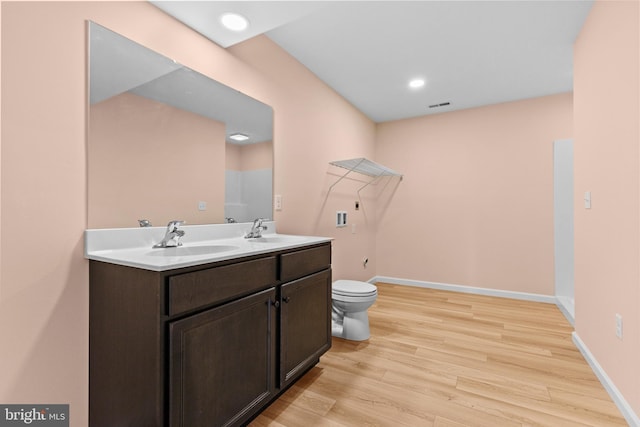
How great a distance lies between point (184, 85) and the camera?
1667 millimetres

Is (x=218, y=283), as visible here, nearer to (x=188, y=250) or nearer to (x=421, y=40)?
(x=188, y=250)

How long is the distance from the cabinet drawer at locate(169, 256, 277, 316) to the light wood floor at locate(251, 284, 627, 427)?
27.7 inches

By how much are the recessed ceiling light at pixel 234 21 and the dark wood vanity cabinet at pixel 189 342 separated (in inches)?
51.4

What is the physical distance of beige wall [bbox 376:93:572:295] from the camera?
3.35 m

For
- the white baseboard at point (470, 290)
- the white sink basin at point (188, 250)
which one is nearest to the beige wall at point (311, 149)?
the white baseboard at point (470, 290)

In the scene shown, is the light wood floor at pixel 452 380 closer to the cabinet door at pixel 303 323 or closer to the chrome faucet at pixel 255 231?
the cabinet door at pixel 303 323

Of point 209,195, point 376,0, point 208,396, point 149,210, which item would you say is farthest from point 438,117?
point 208,396

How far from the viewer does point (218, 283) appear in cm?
121

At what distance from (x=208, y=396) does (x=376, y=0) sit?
7.58 feet

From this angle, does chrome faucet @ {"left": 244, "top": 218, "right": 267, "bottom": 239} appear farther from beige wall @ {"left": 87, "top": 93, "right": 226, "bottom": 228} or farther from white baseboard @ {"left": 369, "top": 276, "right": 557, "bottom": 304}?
white baseboard @ {"left": 369, "top": 276, "right": 557, "bottom": 304}

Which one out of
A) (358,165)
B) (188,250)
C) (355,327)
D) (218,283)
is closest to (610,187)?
(355,327)

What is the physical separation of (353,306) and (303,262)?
79cm

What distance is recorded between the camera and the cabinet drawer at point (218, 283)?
1062 millimetres

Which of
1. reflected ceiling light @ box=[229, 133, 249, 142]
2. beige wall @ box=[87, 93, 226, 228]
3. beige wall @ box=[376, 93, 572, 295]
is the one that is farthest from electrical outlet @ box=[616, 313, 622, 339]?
reflected ceiling light @ box=[229, 133, 249, 142]
